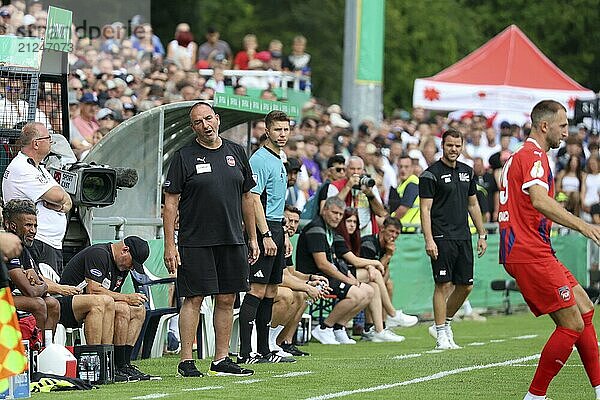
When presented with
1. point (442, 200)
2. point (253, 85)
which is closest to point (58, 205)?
point (442, 200)

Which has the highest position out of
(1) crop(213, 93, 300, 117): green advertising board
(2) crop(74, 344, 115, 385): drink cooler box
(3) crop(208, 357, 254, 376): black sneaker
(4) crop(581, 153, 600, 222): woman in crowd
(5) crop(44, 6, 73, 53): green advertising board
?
(5) crop(44, 6, 73, 53): green advertising board

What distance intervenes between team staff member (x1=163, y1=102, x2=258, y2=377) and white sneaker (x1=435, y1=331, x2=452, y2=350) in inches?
145

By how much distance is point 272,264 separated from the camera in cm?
1359

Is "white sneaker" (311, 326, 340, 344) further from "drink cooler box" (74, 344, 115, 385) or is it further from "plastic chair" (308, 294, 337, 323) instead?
"drink cooler box" (74, 344, 115, 385)

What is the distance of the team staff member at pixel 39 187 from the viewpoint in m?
12.5

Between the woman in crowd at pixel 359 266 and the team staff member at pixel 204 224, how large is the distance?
4595 mm

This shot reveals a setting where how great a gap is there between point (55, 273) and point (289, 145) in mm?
7280

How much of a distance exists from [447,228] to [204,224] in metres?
4.17

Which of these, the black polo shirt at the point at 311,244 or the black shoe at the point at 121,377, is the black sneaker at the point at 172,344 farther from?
the black shoe at the point at 121,377

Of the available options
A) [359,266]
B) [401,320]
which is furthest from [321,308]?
[401,320]

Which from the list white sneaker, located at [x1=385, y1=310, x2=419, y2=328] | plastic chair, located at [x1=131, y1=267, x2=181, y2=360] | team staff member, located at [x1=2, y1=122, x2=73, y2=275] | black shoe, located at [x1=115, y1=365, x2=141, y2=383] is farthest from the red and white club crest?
white sneaker, located at [x1=385, y1=310, x2=419, y2=328]

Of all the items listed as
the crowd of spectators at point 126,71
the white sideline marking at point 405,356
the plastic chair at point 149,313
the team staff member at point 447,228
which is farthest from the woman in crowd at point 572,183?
the plastic chair at point 149,313

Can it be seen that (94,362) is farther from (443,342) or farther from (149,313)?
(443,342)

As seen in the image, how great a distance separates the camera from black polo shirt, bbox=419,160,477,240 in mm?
15516
